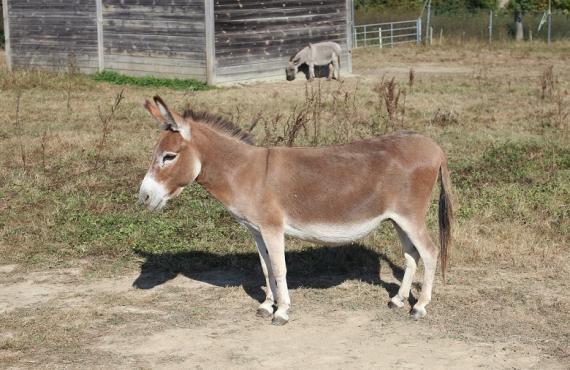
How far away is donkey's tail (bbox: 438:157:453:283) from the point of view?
7.12 meters

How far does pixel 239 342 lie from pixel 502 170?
6100mm

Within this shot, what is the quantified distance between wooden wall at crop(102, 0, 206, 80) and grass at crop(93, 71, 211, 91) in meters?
0.29

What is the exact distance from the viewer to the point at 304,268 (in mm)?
8211

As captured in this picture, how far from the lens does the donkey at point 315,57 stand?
73.3ft

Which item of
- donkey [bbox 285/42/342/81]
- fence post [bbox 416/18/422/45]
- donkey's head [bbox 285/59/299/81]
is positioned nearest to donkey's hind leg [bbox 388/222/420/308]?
donkey [bbox 285/42/342/81]

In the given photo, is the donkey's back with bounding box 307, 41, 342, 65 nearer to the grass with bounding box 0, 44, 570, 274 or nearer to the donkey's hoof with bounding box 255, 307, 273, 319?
the grass with bounding box 0, 44, 570, 274

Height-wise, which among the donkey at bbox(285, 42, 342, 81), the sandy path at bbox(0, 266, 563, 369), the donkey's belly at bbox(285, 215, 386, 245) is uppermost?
the donkey at bbox(285, 42, 342, 81)

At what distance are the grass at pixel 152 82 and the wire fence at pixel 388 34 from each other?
1542cm

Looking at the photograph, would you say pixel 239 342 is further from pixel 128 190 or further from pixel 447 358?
pixel 128 190

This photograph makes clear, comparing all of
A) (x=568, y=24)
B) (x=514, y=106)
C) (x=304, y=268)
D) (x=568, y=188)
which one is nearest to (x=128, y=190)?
(x=304, y=268)

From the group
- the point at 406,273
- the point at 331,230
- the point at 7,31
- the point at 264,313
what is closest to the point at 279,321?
the point at 264,313

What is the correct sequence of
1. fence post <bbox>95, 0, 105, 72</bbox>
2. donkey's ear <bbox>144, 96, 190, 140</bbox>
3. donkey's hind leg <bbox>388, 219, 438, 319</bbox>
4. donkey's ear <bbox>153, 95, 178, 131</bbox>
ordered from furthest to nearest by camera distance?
fence post <bbox>95, 0, 105, 72</bbox>, donkey's hind leg <bbox>388, 219, 438, 319</bbox>, donkey's ear <bbox>144, 96, 190, 140</bbox>, donkey's ear <bbox>153, 95, 178, 131</bbox>

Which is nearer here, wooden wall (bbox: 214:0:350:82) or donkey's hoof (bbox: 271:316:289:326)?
donkey's hoof (bbox: 271:316:289:326)

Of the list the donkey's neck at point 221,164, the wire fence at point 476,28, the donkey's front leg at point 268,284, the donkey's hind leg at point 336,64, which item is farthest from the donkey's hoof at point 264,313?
the wire fence at point 476,28
